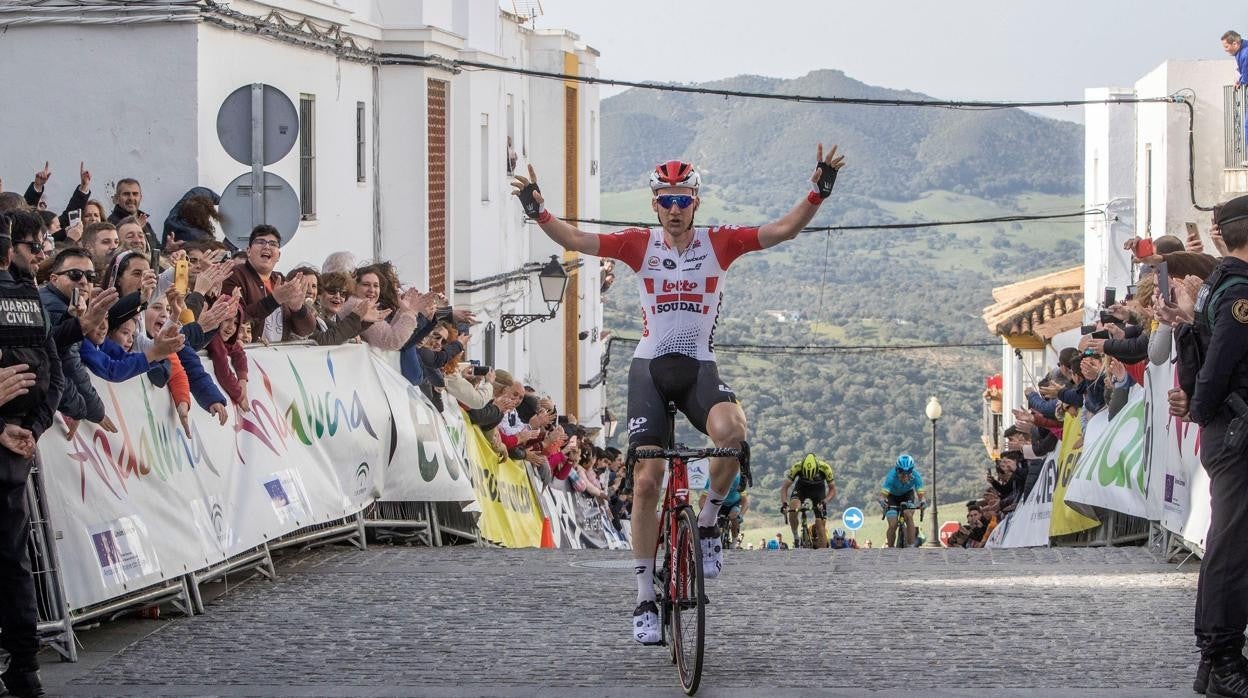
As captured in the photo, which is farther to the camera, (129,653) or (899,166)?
(899,166)

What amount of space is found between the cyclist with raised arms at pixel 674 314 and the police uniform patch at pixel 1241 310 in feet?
6.55

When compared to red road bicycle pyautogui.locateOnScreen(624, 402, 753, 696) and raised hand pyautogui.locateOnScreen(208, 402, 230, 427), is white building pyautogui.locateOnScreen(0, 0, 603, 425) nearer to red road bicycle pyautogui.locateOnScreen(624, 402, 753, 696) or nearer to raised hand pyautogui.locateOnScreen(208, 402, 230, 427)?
raised hand pyautogui.locateOnScreen(208, 402, 230, 427)

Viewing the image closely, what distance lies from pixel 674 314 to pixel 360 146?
1930 cm

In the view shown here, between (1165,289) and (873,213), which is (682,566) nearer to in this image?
(1165,289)

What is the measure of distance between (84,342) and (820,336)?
109777 mm

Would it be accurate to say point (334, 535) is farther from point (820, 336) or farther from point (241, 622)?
point (820, 336)

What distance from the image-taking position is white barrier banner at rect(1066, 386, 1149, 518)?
13.9m

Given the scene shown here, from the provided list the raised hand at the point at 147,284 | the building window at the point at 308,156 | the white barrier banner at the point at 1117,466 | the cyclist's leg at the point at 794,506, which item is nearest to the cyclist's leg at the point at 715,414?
the raised hand at the point at 147,284

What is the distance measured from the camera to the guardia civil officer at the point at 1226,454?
7766mm

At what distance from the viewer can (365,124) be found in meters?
27.8

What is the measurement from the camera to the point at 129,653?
29.9 feet

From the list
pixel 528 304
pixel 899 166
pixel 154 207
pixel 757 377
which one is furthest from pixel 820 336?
pixel 154 207

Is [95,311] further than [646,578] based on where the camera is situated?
No

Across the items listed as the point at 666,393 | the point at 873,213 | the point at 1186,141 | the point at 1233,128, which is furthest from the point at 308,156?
the point at 873,213
